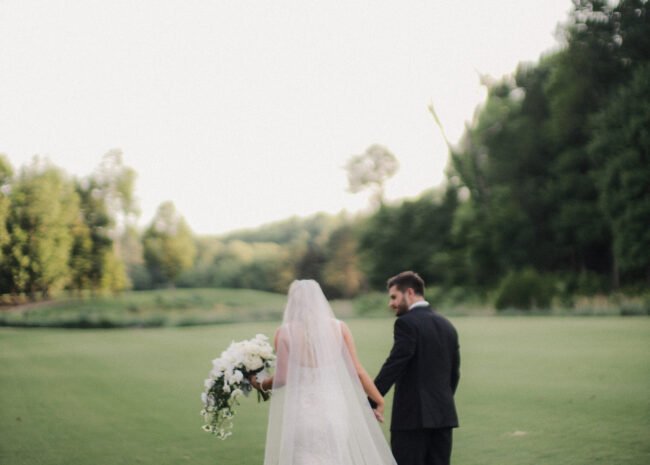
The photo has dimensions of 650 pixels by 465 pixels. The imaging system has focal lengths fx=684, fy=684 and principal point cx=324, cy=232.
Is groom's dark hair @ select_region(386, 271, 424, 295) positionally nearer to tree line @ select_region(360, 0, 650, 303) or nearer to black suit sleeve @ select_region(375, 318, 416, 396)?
black suit sleeve @ select_region(375, 318, 416, 396)

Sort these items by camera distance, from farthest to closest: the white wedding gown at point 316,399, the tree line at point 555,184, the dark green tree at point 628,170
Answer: the tree line at point 555,184
the dark green tree at point 628,170
the white wedding gown at point 316,399

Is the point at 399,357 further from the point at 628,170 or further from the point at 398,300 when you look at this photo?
the point at 628,170

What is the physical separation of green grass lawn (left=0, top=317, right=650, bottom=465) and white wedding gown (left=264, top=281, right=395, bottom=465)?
2.98 m

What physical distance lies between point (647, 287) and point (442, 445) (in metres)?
37.5

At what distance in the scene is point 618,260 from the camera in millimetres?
40125

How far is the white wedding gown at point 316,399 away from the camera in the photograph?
14.4 ft

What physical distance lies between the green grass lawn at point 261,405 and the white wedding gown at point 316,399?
9.76ft

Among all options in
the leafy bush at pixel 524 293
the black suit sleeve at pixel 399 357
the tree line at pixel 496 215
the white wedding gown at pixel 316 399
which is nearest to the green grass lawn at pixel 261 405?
the white wedding gown at pixel 316 399

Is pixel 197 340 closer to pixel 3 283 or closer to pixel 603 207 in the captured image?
pixel 3 283

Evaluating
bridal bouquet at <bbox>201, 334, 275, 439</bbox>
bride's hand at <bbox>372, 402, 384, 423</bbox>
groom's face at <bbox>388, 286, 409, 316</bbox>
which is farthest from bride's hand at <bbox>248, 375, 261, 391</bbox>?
groom's face at <bbox>388, 286, 409, 316</bbox>

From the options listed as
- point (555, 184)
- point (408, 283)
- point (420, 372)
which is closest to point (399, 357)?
point (420, 372)

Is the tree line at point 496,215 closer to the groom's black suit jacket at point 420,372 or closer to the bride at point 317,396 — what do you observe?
the bride at point 317,396

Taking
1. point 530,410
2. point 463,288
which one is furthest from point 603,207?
point 530,410

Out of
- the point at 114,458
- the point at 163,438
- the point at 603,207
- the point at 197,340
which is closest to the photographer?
the point at 114,458
